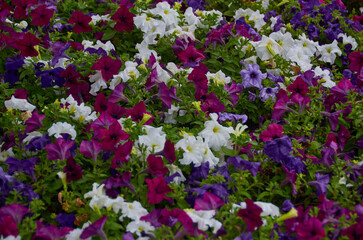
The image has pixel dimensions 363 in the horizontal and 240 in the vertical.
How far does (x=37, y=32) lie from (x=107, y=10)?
764 mm

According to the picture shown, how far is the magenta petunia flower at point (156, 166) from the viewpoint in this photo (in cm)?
214

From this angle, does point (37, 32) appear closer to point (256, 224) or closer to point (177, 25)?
point (177, 25)

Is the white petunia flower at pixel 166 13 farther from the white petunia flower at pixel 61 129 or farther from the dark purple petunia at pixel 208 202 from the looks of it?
the dark purple petunia at pixel 208 202

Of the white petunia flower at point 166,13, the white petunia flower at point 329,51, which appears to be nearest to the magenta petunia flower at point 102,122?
the white petunia flower at point 166,13

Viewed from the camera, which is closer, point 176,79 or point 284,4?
point 176,79

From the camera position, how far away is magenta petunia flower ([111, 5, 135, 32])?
3484 millimetres

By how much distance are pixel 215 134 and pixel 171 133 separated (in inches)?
9.7

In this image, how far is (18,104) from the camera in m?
2.61

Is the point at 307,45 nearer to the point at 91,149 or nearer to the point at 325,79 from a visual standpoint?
the point at 325,79

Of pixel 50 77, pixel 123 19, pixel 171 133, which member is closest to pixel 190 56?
pixel 123 19

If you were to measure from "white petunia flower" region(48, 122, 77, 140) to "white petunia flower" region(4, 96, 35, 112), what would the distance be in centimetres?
38

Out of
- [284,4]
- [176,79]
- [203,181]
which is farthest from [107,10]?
[203,181]

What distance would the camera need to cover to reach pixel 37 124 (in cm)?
241

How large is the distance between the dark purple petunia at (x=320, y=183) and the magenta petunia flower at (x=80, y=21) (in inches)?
81.7
